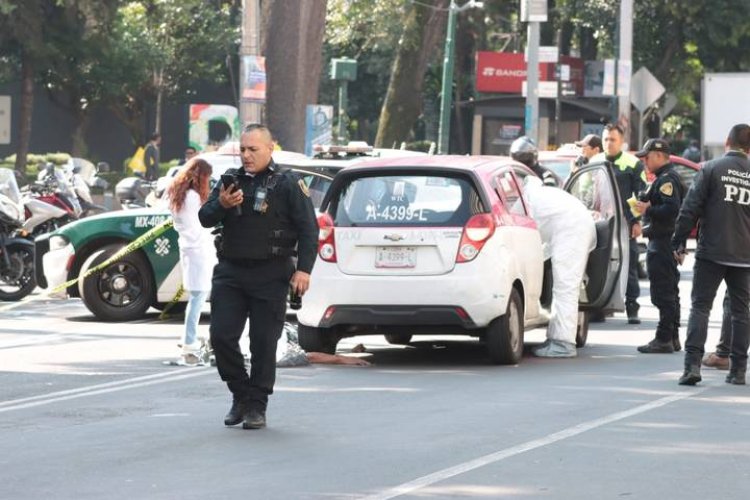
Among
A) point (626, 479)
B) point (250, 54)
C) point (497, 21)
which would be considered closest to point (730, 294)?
point (626, 479)

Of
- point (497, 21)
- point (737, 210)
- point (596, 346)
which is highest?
point (497, 21)

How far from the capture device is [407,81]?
146ft

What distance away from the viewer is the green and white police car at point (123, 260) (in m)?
17.5

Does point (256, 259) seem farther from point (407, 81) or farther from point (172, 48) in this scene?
point (172, 48)

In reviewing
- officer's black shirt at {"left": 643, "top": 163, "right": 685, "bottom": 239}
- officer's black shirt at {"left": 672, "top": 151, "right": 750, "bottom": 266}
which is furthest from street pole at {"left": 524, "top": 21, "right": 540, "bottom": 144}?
officer's black shirt at {"left": 672, "top": 151, "right": 750, "bottom": 266}

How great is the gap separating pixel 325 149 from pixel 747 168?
721cm

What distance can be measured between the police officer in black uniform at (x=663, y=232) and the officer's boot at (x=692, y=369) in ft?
7.48

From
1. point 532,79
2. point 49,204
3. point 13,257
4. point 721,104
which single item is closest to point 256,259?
point 13,257

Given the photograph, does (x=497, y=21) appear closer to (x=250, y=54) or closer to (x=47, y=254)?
(x=250, y=54)

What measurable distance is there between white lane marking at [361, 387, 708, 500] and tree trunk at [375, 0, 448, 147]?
3226 centimetres

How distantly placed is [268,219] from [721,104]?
35342 mm

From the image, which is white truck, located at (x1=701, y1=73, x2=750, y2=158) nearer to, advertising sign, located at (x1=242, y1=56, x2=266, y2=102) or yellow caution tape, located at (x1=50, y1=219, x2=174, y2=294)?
advertising sign, located at (x1=242, y1=56, x2=266, y2=102)

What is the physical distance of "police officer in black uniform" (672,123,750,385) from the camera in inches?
490

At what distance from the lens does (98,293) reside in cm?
1769
